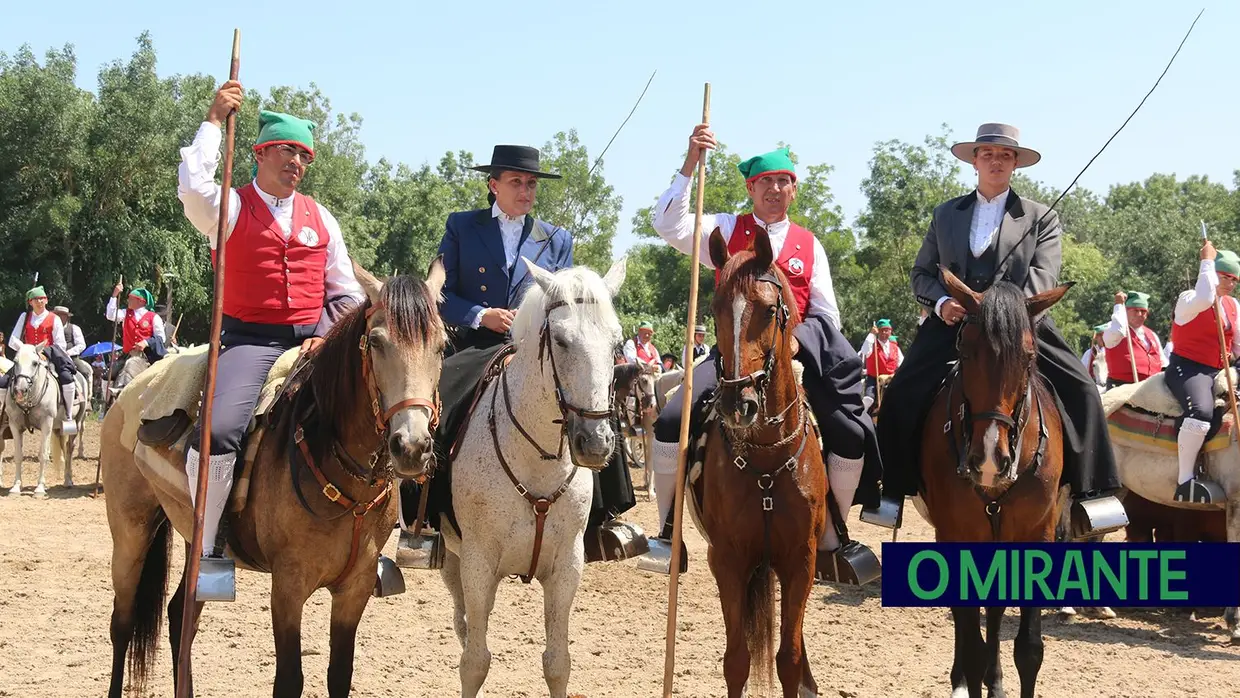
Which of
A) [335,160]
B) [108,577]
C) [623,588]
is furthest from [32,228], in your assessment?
[623,588]

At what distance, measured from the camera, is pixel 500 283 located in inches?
257

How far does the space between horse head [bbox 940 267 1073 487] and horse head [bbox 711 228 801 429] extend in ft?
3.11

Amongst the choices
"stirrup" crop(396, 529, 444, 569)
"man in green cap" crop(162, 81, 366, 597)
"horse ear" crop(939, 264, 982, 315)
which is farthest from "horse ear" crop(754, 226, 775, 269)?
"stirrup" crop(396, 529, 444, 569)

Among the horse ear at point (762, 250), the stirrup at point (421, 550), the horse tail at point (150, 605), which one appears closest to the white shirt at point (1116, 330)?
the horse ear at point (762, 250)

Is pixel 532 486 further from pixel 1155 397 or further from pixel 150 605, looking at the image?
pixel 1155 397

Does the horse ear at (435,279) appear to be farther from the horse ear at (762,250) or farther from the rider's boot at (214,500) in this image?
the horse ear at (762,250)

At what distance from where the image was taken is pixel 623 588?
10406 millimetres

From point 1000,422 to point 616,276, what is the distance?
197 centimetres

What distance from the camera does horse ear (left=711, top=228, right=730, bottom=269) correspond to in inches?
218

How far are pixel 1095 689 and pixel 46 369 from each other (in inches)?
577

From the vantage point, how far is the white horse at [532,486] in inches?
203

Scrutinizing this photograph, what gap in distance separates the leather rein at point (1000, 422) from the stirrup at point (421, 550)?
107 inches

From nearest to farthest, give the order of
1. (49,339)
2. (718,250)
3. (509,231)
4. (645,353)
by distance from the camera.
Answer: (718,250) → (509,231) → (49,339) → (645,353)

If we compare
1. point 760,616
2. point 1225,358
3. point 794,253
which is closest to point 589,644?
point 760,616
